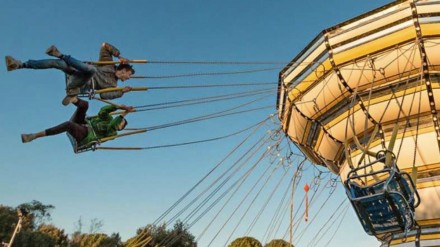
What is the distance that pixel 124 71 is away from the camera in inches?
263

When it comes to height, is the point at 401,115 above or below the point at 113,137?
above

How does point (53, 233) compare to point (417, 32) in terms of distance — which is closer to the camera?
point (417, 32)

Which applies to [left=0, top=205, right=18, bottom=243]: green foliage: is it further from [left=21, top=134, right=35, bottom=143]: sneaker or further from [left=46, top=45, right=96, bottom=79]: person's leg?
[left=46, top=45, right=96, bottom=79]: person's leg

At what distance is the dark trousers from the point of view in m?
6.30

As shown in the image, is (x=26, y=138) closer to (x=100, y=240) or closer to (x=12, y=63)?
(x=12, y=63)

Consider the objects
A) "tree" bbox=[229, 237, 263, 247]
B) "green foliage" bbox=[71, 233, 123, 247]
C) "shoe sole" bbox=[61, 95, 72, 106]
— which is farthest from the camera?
"tree" bbox=[229, 237, 263, 247]

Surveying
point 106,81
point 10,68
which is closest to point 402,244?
point 106,81

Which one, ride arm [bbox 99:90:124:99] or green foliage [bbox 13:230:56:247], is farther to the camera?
green foliage [bbox 13:230:56:247]

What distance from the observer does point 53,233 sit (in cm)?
3375

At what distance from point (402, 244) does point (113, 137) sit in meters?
6.00

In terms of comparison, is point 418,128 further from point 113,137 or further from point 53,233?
point 53,233

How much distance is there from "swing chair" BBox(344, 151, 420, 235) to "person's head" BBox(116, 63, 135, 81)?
3.92 metres

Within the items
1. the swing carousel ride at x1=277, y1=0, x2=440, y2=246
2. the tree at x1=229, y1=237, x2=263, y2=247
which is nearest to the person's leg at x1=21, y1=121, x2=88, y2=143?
the swing carousel ride at x1=277, y1=0, x2=440, y2=246

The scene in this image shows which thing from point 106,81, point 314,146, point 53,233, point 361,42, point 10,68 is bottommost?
Answer: point 10,68
